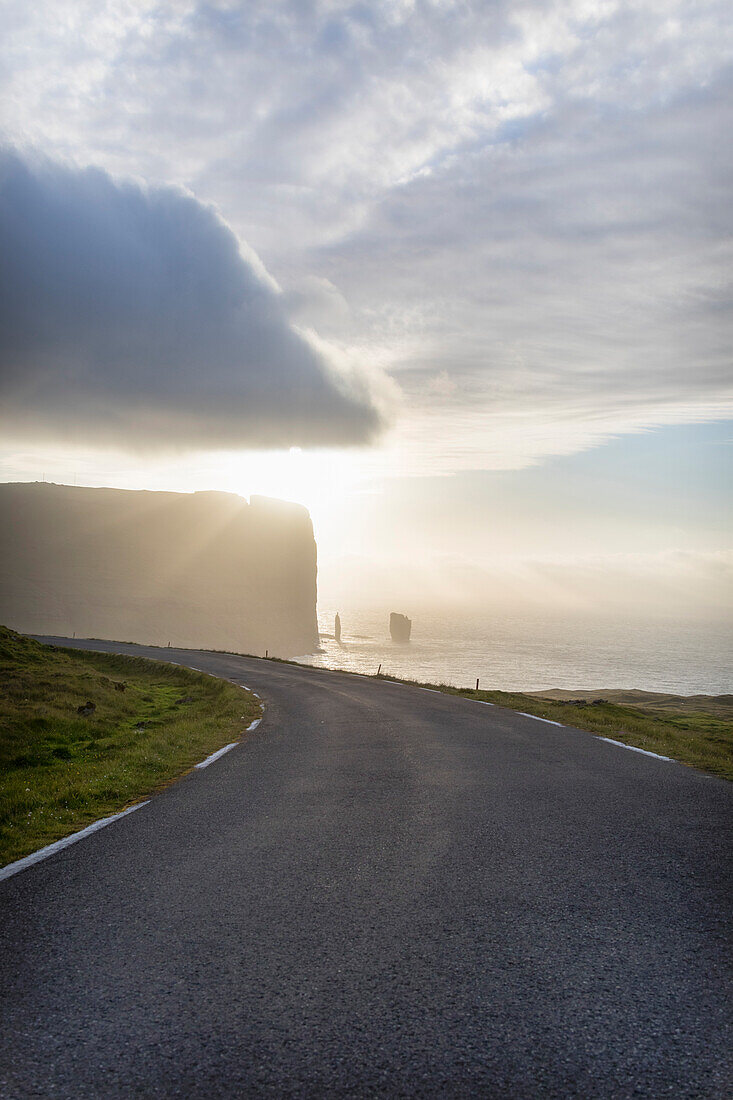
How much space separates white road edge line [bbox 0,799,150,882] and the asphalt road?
169mm

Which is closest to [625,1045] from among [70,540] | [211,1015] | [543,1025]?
[543,1025]

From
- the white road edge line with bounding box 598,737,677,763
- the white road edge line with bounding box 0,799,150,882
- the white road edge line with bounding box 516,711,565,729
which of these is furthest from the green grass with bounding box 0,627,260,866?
the white road edge line with bounding box 598,737,677,763

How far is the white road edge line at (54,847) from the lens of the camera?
562cm

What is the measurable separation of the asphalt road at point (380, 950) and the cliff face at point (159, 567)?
4576 inches

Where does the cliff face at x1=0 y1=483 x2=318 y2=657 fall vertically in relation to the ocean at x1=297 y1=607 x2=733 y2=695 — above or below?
above

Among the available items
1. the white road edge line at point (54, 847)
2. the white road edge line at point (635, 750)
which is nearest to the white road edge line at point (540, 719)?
the white road edge line at point (635, 750)

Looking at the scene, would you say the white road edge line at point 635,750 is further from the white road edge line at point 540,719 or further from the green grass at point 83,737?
the green grass at point 83,737

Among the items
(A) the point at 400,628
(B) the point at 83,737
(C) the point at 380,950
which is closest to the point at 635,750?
(C) the point at 380,950

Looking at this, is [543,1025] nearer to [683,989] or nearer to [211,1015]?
[683,989]

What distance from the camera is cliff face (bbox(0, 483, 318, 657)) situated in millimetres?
120875

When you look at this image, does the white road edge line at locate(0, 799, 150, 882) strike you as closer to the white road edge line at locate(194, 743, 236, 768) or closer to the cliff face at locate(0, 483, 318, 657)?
the white road edge line at locate(194, 743, 236, 768)

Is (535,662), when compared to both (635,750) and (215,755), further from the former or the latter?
(215,755)

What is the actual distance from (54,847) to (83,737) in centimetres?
1107

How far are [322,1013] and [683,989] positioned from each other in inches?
74.2
